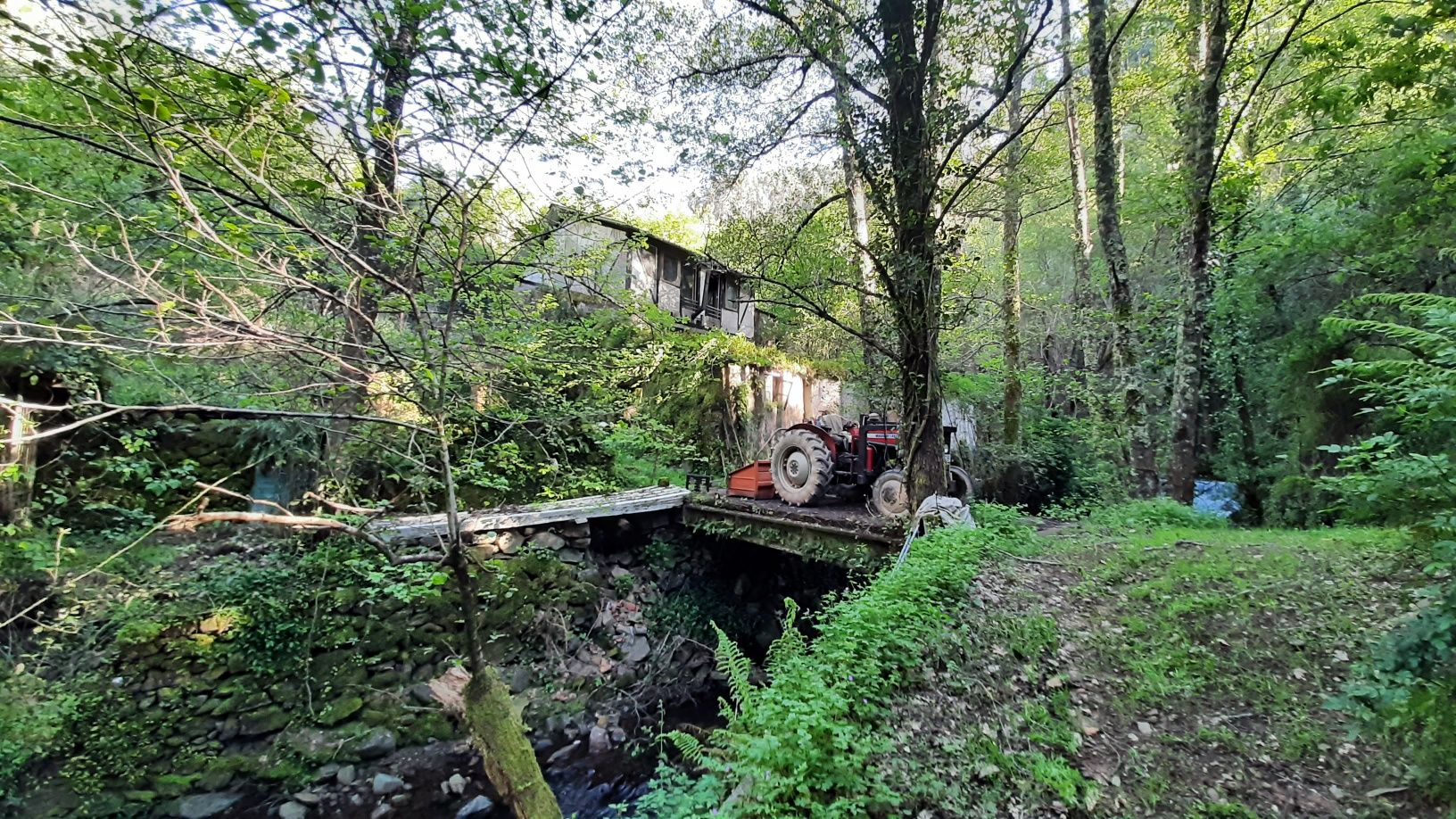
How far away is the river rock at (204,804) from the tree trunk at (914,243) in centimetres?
678

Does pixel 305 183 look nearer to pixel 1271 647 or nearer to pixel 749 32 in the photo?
pixel 1271 647

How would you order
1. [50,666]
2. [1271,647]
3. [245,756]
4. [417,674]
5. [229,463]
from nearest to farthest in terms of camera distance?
[1271,647], [50,666], [245,756], [417,674], [229,463]

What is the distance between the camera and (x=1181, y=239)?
6.92 metres

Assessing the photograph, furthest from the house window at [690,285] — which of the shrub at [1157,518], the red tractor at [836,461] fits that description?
the shrub at [1157,518]

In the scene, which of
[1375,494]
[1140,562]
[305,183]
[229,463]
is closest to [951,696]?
[1375,494]

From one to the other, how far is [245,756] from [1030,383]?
42.7 feet

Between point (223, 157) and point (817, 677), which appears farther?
point (817, 677)

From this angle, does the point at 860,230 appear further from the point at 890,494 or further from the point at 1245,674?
the point at 1245,674

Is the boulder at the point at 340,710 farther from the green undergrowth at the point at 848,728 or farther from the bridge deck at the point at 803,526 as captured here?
the bridge deck at the point at 803,526

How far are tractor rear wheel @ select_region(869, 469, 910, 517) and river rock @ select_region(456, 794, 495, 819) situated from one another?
4900 mm

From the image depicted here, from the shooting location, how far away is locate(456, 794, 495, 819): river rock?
15.3ft

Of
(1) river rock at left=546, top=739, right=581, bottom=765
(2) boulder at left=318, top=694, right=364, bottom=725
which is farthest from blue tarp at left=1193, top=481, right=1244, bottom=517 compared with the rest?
(2) boulder at left=318, top=694, right=364, bottom=725

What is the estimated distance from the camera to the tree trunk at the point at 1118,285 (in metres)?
6.88

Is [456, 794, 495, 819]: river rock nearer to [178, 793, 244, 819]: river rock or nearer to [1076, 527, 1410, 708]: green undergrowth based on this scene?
[178, 793, 244, 819]: river rock
